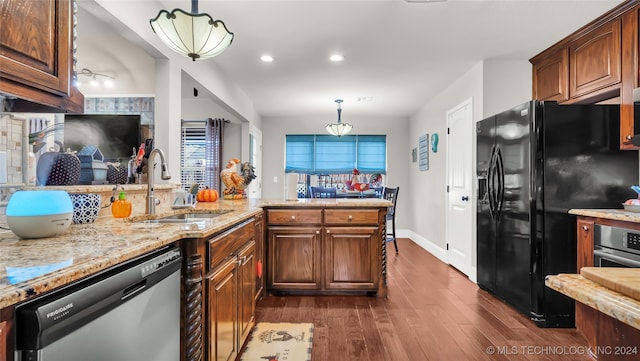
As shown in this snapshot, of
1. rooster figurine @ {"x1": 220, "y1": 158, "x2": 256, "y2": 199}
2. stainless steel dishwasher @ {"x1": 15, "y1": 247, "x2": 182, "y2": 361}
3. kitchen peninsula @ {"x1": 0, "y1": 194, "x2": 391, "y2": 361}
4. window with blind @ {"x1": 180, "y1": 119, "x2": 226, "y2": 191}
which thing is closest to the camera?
stainless steel dishwasher @ {"x1": 15, "y1": 247, "x2": 182, "y2": 361}

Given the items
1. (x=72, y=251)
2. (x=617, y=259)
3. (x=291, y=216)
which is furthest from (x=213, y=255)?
(x=617, y=259)

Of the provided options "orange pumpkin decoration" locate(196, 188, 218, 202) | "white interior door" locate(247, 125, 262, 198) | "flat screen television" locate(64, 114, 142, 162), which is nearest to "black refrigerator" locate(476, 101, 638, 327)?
"orange pumpkin decoration" locate(196, 188, 218, 202)

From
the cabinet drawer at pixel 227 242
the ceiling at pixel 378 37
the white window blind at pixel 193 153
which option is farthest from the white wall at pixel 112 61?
the cabinet drawer at pixel 227 242

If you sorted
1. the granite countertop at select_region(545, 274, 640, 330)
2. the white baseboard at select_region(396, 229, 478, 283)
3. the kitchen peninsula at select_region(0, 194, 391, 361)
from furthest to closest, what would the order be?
1. the white baseboard at select_region(396, 229, 478, 283)
2. the kitchen peninsula at select_region(0, 194, 391, 361)
3. the granite countertop at select_region(545, 274, 640, 330)

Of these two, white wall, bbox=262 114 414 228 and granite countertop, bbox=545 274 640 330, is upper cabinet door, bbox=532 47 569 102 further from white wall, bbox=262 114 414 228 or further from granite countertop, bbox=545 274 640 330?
white wall, bbox=262 114 414 228

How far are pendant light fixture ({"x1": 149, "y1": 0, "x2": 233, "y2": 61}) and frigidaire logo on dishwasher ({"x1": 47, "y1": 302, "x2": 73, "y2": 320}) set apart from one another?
1714 millimetres

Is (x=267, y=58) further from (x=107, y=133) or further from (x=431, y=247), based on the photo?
(x=431, y=247)

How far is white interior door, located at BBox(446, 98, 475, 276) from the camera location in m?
4.19

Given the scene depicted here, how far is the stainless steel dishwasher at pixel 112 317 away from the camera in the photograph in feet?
2.24

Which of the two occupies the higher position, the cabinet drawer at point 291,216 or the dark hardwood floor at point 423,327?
the cabinet drawer at point 291,216

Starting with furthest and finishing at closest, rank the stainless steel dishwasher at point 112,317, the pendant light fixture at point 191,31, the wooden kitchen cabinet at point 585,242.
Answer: the wooden kitchen cabinet at point 585,242, the pendant light fixture at point 191,31, the stainless steel dishwasher at point 112,317

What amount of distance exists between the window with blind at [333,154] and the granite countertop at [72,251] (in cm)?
571

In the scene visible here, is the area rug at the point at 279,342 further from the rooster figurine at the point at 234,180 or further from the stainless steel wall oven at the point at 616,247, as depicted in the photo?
the stainless steel wall oven at the point at 616,247

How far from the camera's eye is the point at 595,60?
9.73 feet
